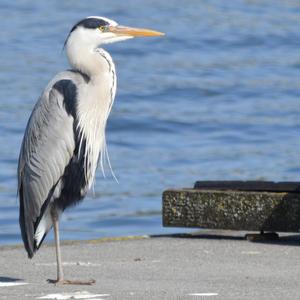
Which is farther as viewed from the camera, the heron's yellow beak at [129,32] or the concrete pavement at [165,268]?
the heron's yellow beak at [129,32]

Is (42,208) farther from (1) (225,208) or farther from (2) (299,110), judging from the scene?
(2) (299,110)

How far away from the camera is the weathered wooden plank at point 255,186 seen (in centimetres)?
1089

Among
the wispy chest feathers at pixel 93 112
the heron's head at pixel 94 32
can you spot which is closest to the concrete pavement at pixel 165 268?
the wispy chest feathers at pixel 93 112

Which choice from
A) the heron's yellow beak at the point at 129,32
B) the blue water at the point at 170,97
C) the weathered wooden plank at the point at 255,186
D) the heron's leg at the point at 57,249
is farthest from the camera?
the blue water at the point at 170,97

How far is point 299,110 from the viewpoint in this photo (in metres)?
27.6

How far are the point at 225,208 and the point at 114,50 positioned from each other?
24168 mm

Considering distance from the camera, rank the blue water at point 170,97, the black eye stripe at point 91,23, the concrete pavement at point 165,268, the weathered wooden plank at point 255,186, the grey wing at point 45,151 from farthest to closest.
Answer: the blue water at point 170,97 → the weathered wooden plank at point 255,186 → the black eye stripe at point 91,23 → the grey wing at point 45,151 → the concrete pavement at point 165,268

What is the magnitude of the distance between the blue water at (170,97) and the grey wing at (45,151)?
588cm

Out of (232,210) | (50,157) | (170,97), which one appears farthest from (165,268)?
(170,97)

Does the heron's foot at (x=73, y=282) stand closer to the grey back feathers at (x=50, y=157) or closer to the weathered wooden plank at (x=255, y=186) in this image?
the grey back feathers at (x=50, y=157)

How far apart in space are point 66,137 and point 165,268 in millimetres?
1061

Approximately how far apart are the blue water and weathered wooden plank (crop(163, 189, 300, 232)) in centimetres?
435

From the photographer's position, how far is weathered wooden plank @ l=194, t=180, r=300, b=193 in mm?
10891

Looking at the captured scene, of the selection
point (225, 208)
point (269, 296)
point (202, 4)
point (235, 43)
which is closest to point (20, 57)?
point (235, 43)
